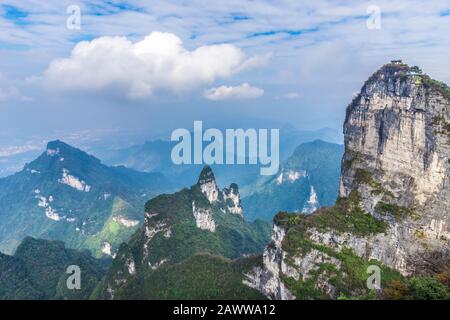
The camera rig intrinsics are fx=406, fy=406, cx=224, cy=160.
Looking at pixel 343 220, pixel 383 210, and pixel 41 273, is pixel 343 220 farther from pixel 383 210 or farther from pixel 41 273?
pixel 41 273

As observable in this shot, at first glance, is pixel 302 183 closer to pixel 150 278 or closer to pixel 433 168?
pixel 150 278

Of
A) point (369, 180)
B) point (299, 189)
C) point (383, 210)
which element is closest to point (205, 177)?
point (369, 180)

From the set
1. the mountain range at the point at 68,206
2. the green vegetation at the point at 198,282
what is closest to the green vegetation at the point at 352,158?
the green vegetation at the point at 198,282

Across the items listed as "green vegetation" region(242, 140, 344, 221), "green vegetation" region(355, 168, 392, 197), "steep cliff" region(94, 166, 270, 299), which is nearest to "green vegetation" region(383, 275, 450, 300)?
"green vegetation" region(355, 168, 392, 197)

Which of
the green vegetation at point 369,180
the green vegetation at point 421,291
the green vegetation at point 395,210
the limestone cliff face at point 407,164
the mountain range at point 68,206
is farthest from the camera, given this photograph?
the mountain range at point 68,206

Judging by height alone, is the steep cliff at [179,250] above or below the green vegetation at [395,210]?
below

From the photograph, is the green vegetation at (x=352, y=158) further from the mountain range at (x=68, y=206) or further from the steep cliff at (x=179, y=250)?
the mountain range at (x=68, y=206)

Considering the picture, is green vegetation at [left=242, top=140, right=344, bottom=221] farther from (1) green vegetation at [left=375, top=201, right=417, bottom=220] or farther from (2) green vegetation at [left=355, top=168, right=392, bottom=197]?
(1) green vegetation at [left=375, top=201, right=417, bottom=220]
